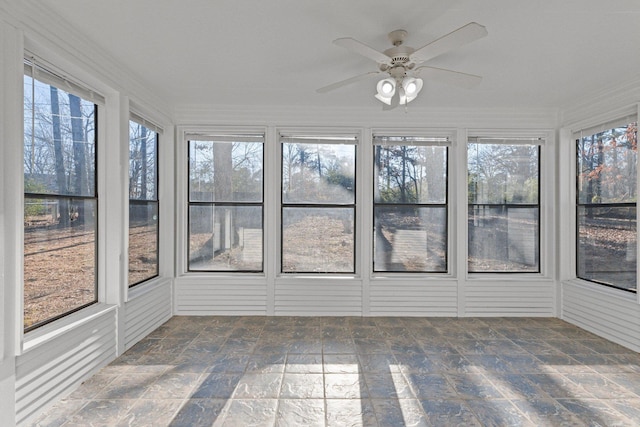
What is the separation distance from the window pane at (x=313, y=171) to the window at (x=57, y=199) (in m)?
2.12

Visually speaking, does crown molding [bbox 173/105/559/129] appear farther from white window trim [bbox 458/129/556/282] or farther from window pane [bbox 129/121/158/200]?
window pane [bbox 129/121/158/200]

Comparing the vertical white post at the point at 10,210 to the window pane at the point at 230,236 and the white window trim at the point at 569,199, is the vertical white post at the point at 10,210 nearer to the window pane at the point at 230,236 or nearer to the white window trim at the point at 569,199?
the window pane at the point at 230,236

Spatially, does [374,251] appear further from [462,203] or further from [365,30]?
[365,30]

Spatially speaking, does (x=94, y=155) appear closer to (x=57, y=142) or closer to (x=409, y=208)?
(x=57, y=142)

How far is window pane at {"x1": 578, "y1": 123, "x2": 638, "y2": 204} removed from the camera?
11.9 ft

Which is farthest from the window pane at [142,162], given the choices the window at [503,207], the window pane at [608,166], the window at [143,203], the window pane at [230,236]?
the window pane at [608,166]

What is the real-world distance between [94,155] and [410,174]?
340 cm

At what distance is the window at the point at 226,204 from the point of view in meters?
4.56

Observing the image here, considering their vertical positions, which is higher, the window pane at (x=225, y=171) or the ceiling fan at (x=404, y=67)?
the ceiling fan at (x=404, y=67)

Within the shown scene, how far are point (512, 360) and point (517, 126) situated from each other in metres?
2.77

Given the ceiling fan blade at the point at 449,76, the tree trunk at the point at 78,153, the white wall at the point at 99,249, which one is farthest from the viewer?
the tree trunk at the point at 78,153

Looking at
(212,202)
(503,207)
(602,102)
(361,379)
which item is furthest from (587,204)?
(212,202)

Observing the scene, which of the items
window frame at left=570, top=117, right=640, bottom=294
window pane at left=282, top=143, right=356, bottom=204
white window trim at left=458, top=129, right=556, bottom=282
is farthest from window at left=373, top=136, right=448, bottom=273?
window frame at left=570, top=117, right=640, bottom=294

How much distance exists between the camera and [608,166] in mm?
3869
